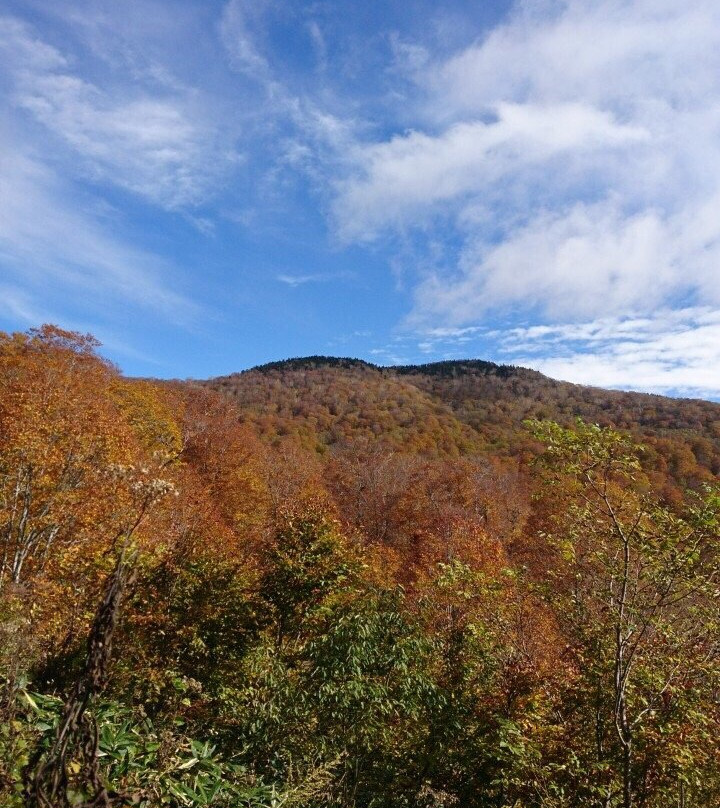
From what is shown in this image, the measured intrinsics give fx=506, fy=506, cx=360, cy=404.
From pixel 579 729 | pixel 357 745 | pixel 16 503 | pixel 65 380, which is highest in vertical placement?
pixel 65 380

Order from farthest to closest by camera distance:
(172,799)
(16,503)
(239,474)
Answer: (239,474) → (16,503) → (172,799)

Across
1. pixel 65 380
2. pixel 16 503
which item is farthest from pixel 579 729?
pixel 65 380

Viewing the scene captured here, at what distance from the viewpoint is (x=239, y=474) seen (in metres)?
38.8

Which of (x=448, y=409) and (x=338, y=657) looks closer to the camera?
(x=338, y=657)

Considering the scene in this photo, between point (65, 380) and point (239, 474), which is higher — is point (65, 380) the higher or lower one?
the higher one

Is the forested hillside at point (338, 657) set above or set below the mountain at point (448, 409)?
below

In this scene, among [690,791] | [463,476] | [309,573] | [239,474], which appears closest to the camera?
[690,791]

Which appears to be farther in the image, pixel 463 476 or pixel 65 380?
pixel 463 476

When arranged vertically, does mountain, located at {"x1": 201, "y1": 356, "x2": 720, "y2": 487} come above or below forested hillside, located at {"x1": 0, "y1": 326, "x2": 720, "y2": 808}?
above

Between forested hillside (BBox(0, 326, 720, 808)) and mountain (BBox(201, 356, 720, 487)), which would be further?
mountain (BBox(201, 356, 720, 487))

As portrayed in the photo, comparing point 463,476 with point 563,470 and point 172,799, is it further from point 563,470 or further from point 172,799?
point 172,799

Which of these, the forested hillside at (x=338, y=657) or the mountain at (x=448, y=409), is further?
the mountain at (x=448, y=409)

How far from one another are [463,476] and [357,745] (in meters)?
39.6

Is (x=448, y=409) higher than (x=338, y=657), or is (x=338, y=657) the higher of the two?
(x=448, y=409)
